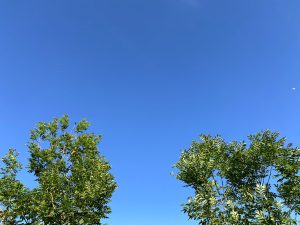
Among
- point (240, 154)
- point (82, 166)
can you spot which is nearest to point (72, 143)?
point (82, 166)

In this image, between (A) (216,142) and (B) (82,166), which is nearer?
(A) (216,142)

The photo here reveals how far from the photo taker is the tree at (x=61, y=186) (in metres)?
32.9

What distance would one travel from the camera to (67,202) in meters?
32.5

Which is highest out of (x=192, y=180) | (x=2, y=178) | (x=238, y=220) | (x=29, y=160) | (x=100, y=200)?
(x=29, y=160)

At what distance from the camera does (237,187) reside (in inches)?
1423

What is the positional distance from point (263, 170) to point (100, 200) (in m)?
17.5

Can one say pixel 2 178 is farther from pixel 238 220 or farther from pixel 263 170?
pixel 263 170

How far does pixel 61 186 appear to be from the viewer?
3488cm

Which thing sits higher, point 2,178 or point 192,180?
point 2,178

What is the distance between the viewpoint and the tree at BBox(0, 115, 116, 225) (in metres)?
32.9

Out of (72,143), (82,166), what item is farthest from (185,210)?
(72,143)

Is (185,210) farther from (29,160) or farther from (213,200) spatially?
(29,160)

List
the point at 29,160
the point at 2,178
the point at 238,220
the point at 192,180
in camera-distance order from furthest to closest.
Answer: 1. the point at 29,160
2. the point at 2,178
3. the point at 192,180
4. the point at 238,220

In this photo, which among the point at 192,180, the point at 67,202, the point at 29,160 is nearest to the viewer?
the point at 192,180
